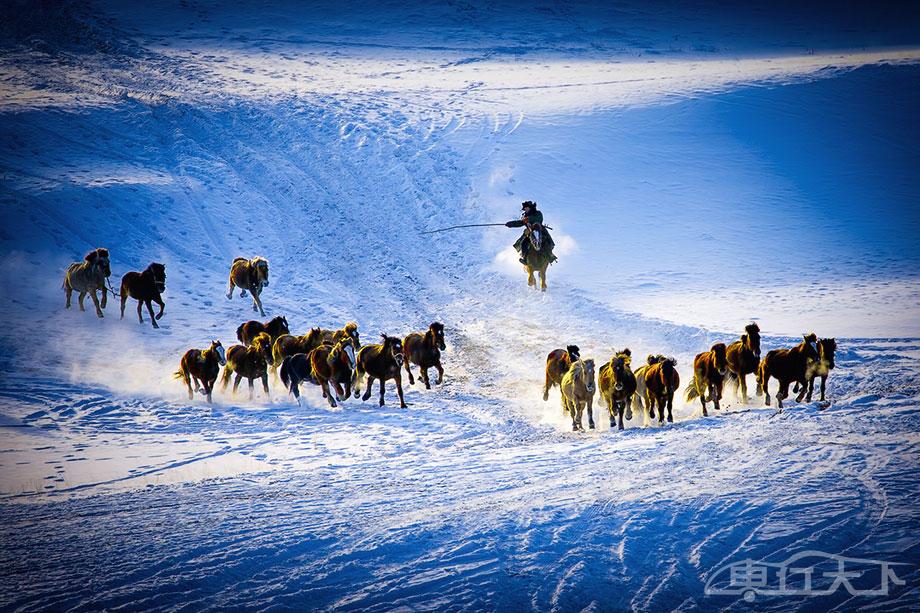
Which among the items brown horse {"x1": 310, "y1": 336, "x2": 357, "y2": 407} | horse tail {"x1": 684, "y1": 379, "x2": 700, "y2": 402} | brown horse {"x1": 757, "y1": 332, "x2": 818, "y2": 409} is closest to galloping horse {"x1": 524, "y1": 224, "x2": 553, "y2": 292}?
brown horse {"x1": 310, "y1": 336, "x2": 357, "y2": 407}

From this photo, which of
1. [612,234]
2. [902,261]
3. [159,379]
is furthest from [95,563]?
[902,261]

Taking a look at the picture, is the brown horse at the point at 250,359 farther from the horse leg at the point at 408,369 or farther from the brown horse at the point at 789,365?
the brown horse at the point at 789,365

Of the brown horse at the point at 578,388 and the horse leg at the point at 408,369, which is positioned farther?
the horse leg at the point at 408,369

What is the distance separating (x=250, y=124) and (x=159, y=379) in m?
19.3

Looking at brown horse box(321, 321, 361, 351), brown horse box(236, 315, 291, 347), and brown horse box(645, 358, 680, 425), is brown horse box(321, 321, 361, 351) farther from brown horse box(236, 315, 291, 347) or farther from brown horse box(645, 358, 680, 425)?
brown horse box(645, 358, 680, 425)

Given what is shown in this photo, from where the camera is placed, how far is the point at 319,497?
470 inches

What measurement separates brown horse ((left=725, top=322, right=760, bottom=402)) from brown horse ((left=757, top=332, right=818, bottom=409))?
207 mm

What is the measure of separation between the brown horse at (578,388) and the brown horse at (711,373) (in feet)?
7.24

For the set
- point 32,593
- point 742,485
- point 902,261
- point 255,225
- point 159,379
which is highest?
point 255,225

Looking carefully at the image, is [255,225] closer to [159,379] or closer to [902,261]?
[159,379]

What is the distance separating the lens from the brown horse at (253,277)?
21.8 metres

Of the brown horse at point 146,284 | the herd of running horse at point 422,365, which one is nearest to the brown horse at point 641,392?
the herd of running horse at point 422,365

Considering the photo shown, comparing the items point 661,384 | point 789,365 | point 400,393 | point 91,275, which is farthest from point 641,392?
point 91,275

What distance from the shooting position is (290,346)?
1789cm
